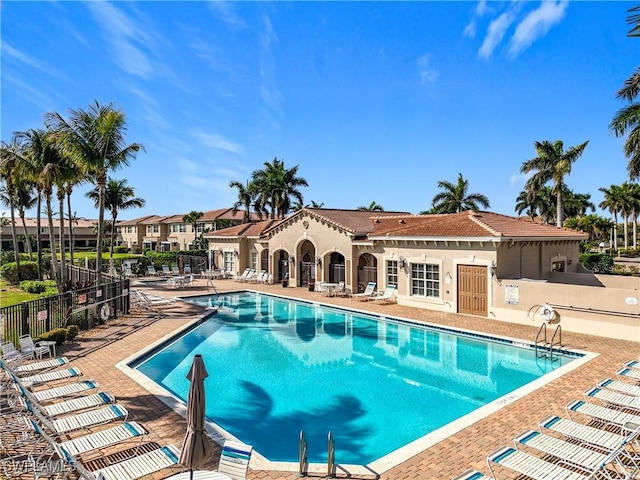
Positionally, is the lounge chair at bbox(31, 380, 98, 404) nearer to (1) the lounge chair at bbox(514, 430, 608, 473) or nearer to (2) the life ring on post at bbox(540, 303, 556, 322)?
(1) the lounge chair at bbox(514, 430, 608, 473)

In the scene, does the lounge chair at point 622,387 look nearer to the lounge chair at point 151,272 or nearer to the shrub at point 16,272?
the lounge chair at point 151,272

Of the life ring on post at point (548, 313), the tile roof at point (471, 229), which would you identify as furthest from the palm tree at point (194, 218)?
the life ring on post at point (548, 313)

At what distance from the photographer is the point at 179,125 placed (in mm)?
25672

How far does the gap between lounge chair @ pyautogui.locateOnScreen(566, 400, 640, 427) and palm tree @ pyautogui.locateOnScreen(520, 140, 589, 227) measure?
31.6 metres

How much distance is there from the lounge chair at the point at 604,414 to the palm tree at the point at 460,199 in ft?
133

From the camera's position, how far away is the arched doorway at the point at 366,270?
2730 cm

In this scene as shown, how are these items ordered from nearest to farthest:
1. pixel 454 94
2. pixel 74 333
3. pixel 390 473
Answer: pixel 390 473
pixel 74 333
pixel 454 94

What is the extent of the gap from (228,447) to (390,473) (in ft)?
9.37

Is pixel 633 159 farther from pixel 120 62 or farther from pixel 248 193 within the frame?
pixel 248 193

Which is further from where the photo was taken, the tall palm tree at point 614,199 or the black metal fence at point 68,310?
the tall palm tree at point 614,199

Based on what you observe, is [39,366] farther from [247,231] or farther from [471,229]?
[247,231]

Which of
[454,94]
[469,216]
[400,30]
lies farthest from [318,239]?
[400,30]

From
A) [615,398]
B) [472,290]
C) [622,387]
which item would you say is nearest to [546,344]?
[472,290]

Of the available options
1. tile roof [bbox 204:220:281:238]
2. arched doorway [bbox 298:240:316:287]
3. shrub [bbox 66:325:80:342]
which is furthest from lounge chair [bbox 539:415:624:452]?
tile roof [bbox 204:220:281:238]
